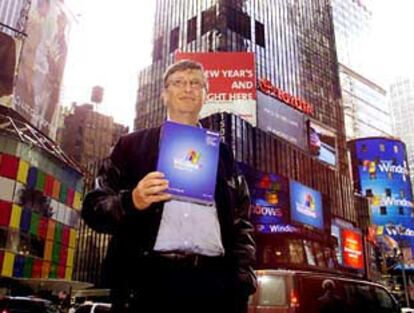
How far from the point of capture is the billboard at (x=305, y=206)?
41250mm

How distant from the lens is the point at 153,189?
2223 mm

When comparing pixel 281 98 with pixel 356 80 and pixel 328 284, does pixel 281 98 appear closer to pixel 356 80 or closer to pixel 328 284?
pixel 328 284

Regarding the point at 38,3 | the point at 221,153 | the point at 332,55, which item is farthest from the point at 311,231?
the point at 332,55

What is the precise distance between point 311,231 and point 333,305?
112 ft

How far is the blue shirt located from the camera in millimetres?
2363

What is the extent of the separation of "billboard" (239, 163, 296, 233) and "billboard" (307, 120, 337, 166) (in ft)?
58.6

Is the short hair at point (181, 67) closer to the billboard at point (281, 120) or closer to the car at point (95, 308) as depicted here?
the car at point (95, 308)

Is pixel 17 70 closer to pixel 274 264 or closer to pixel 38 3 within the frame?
pixel 38 3

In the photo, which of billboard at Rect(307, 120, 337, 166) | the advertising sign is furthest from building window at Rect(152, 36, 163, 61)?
the advertising sign

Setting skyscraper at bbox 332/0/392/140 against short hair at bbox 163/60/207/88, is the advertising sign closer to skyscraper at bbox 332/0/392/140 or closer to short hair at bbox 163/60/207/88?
short hair at bbox 163/60/207/88

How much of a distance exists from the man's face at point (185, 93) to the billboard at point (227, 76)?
43122 mm

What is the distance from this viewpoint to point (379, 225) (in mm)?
73562

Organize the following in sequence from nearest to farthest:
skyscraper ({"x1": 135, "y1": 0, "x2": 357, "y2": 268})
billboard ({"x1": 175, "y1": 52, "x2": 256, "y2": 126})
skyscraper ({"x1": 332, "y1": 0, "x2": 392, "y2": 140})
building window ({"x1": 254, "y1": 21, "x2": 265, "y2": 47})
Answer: skyscraper ({"x1": 135, "y1": 0, "x2": 357, "y2": 268}) < billboard ({"x1": 175, "y1": 52, "x2": 256, "y2": 126}) < building window ({"x1": 254, "y1": 21, "x2": 265, "y2": 47}) < skyscraper ({"x1": 332, "y1": 0, "x2": 392, "y2": 140})

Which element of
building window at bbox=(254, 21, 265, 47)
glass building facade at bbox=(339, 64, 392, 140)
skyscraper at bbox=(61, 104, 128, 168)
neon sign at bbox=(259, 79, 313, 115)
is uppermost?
glass building facade at bbox=(339, 64, 392, 140)
